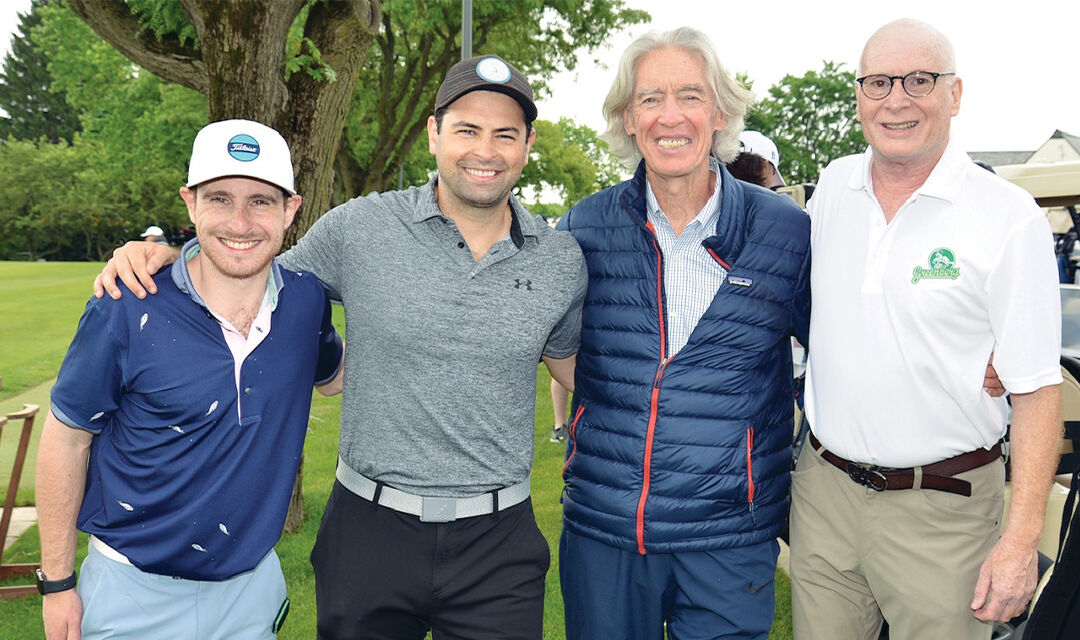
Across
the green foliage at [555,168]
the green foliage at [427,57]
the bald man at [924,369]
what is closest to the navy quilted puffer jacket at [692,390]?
the bald man at [924,369]

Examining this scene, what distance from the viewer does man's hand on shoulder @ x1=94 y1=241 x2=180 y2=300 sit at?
264cm

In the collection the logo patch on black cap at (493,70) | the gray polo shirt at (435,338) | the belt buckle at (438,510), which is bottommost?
the belt buckle at (438,510)

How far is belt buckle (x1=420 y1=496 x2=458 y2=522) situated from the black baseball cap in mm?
1408

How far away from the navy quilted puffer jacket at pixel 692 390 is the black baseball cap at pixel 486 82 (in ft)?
1.74

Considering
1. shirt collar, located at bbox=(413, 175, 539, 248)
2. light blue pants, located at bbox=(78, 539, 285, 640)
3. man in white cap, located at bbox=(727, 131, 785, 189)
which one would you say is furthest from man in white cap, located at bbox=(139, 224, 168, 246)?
man in white cap, located at bbox=(727, 131, 785, 189)

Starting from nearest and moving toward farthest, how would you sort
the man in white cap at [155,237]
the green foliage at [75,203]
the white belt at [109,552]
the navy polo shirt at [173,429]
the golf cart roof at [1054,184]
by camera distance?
the navy polo shirt at [173,429] → the white belt at [109,552] → the man in white cap at [155,237] → the golf cart roof at [1054,184] → the green foliage at [75,203]

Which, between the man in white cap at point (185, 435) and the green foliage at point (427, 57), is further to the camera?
the green foliage at point (427, 57)

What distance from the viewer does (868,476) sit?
298 cm

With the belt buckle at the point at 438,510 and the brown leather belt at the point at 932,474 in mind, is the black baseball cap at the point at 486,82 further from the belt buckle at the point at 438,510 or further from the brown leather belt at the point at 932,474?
the brown leather belt at the point at 932,474

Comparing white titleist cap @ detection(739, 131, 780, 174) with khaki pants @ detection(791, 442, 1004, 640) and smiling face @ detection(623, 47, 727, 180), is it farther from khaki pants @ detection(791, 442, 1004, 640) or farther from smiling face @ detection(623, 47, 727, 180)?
khaki pants @ detection(791, 442, 1004, 640)

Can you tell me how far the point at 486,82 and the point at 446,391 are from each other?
1103 millimetres

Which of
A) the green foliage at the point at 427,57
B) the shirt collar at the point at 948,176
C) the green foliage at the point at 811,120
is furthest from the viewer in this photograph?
the green foliage at the point at 811,120

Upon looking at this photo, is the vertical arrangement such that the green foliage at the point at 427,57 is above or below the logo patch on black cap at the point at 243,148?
above

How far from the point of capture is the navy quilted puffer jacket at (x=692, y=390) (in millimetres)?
3000
